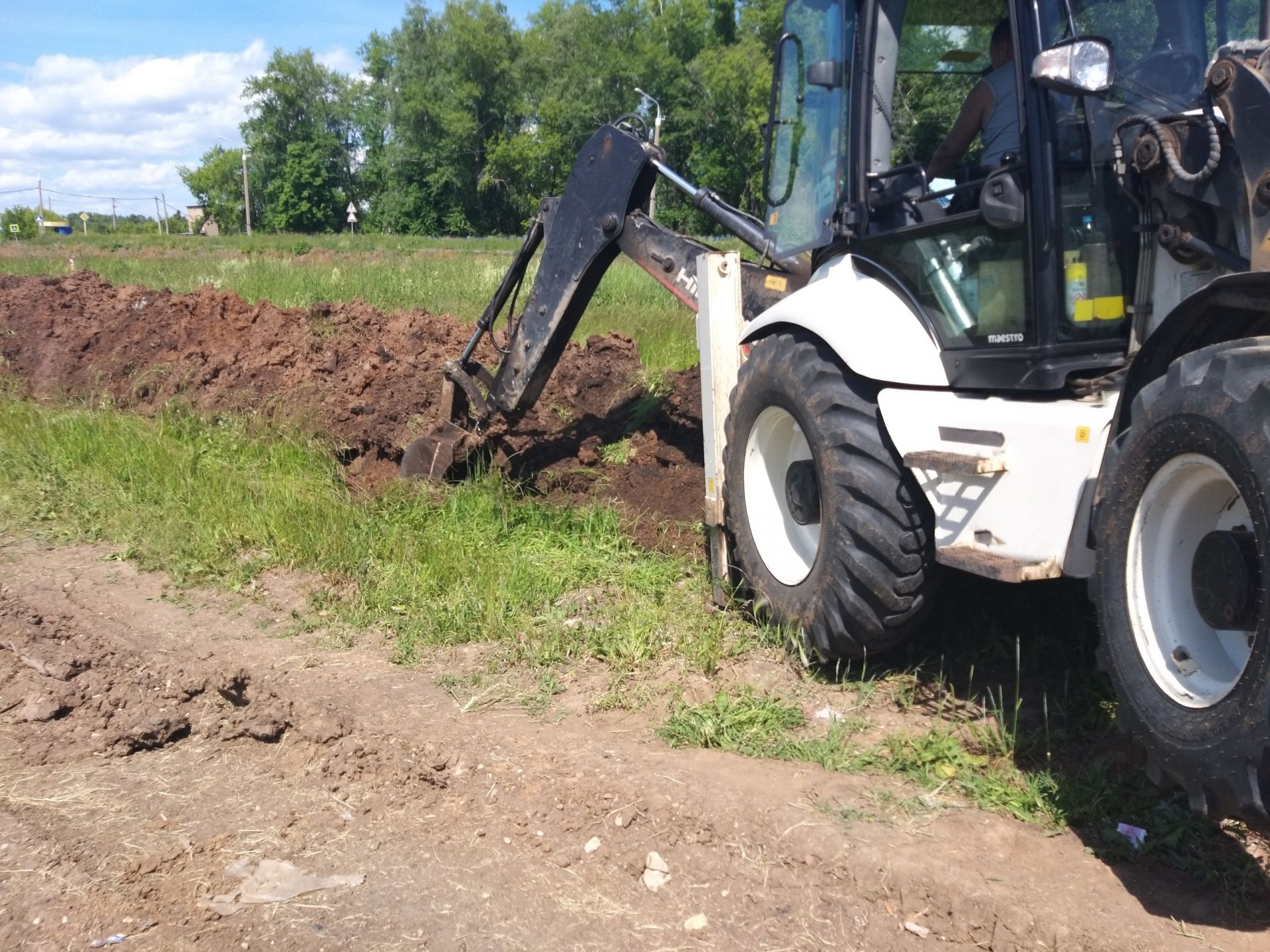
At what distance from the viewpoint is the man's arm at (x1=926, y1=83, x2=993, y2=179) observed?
4.21 metres

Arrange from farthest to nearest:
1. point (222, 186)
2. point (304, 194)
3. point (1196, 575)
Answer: point (222, 186) → point (304, 194) → point (1196, 575)

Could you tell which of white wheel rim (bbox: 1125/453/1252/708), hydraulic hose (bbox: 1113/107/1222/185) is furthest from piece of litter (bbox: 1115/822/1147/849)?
hydraulic hose (bbox: 1113/107/1222/185)

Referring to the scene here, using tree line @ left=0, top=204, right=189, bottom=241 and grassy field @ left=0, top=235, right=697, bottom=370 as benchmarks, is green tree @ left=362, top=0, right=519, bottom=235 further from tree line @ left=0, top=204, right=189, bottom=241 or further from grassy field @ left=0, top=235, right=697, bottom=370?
grassy field @ left=0, top=235, right=697, bottom=370

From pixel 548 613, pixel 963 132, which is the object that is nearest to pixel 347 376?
pixel 548 613

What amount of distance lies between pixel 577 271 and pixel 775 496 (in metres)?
2.07

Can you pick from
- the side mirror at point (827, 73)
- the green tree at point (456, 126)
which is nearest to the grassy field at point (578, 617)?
the side mirror at point (827, 73)

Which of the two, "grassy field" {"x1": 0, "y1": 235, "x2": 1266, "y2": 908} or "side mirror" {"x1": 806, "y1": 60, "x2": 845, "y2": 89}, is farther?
"side mirror" {"x1": 806, "y1": 60, "x2": 845, "y2": 89}

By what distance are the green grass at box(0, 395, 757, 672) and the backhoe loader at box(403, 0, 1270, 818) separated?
2.09 ft

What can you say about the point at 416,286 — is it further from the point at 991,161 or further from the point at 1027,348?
the point at 1027,348

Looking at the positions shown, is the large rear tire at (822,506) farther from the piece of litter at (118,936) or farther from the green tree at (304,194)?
the green tree at (304,194)

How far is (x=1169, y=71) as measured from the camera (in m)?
3.70

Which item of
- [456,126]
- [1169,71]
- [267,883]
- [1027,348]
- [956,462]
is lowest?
[267,883]

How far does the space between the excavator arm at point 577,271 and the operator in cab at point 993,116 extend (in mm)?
1245

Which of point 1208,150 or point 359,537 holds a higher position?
point 1208,150
